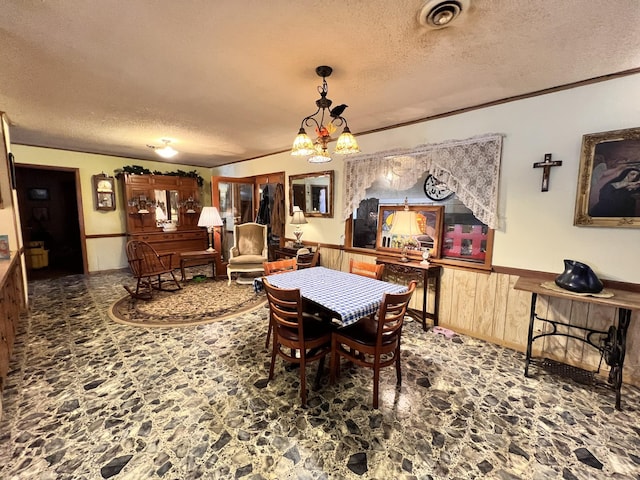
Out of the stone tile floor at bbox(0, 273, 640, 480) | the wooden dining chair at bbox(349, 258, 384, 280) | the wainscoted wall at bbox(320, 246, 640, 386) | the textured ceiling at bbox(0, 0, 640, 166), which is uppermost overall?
the textured ceiling at bbox(0, 0, 640, 166)

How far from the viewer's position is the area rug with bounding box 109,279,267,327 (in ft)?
10.7

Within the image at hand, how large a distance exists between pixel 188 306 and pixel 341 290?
2525 millimetres

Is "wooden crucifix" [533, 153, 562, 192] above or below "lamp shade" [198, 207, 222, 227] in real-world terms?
above

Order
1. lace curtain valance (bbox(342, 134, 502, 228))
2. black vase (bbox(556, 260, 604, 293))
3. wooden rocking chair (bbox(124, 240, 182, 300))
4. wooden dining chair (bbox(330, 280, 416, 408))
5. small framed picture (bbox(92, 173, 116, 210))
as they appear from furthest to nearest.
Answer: small framed picture (bbox(92, 173, 116, 210))
wooden rocking chair (bbox(124, 240, 182, 300))
lace curtain valance (bbox(342, 134, 502, 228))
black vase (bbox(556, 260, 604, 293))
wooden dining chair (bbox(330, 280, 416, 408))

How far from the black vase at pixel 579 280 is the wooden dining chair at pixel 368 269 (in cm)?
144

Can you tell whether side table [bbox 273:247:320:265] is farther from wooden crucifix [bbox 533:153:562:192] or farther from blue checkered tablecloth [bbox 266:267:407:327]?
wooden crucifix [bbox 533:153:562:192]

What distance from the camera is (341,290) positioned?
87.4 inches

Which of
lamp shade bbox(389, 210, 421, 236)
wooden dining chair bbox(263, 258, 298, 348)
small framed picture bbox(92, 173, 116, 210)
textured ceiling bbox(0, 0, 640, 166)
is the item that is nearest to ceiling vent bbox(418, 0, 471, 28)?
textured ceiling bbox(0, 0, 640, 166)

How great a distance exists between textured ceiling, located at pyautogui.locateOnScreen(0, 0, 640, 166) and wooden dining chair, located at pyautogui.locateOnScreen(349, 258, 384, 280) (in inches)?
65.7

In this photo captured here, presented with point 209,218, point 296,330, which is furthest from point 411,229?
point 209,218

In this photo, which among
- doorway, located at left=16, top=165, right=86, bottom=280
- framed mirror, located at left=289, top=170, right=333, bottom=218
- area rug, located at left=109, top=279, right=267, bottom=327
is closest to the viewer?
area rug, located at left=109, top=279, right=267, bottom=327

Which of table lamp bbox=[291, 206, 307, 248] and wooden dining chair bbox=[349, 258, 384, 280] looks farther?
table lamp bbox=[291, 206, 307, 248]

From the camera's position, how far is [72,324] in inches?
123

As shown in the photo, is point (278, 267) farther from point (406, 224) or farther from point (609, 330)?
point (609, 330)
